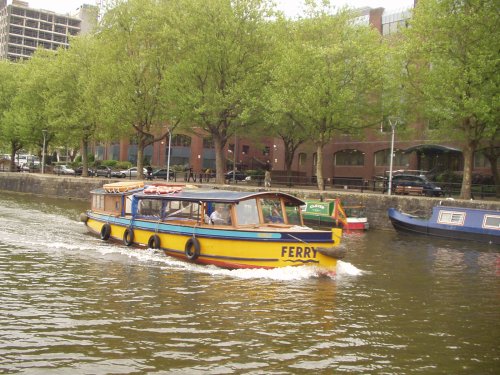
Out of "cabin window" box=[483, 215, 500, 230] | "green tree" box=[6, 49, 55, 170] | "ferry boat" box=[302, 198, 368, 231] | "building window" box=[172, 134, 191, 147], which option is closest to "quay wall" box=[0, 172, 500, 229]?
"ferry boat" box=[302, 198, 368, 231]

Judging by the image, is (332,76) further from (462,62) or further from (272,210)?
(272,210)

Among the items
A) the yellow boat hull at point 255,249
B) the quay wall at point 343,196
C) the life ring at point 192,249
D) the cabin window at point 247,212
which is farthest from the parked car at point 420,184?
the life ring at point 192,249

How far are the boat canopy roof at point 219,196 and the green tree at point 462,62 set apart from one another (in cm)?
1768

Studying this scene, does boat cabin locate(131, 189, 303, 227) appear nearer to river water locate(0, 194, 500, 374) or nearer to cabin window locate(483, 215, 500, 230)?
river water locate(0, 194, 500, 374)

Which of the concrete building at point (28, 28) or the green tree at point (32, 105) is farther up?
the concrete building at point (28, 28)

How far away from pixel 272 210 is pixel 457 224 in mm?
14912

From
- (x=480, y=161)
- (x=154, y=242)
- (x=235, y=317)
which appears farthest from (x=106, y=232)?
(x=480, y=161)

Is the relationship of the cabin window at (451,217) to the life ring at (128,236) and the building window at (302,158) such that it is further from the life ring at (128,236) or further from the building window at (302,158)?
the building window at (302,158)

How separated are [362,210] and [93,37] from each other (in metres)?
35.1

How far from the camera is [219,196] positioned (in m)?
18.1

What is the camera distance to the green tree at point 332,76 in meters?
38.2

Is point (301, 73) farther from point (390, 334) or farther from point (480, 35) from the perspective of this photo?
point (390, 334)

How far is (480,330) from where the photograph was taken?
11.5 meters

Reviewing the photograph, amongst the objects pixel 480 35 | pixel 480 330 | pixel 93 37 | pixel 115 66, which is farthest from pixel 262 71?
pixel 480 330
